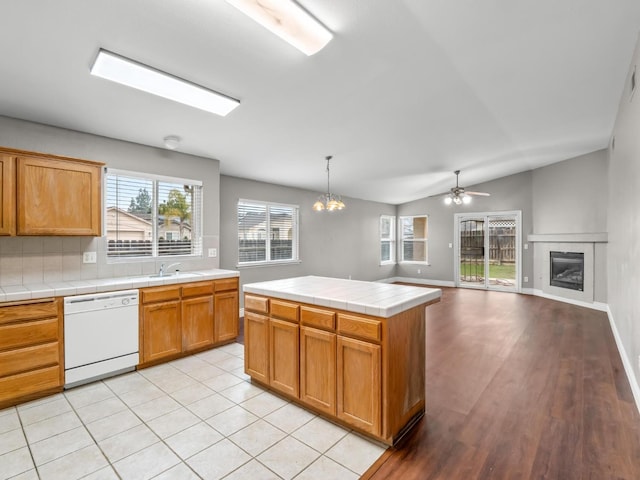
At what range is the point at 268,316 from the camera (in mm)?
2777

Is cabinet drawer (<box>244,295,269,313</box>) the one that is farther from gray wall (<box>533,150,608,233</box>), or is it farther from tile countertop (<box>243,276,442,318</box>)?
gray wall (<box>533,150,608,233</box>)

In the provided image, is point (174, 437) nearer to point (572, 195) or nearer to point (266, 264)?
point (266, 264)

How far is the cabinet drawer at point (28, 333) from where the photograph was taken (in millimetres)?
2562

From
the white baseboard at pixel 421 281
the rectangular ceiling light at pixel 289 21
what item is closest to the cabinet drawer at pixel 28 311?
the rectangular ceiling light at pixel 289 21

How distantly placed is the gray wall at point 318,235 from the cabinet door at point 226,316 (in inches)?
51.8

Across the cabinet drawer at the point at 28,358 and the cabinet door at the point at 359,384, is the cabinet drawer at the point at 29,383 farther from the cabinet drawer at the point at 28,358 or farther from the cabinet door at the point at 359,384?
the cabinet door at the point at 359,384

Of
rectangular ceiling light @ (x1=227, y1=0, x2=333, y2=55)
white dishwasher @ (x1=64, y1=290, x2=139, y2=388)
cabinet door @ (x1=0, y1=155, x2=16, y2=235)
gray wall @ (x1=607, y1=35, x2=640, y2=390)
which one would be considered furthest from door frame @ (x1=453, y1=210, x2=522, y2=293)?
cabinet door @ (x1=0, y1=155, x2=16, y2=235)

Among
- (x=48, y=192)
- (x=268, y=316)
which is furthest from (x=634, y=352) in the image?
(x=48, y=192)

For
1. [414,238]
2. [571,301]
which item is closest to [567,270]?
[571,301]

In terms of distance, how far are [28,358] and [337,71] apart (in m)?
3.56

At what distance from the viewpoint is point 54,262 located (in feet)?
10.6

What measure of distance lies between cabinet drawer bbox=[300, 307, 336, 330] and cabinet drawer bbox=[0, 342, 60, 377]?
224 cm

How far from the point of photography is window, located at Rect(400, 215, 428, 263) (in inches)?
372

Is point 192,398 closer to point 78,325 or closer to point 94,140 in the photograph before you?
point 78,325
